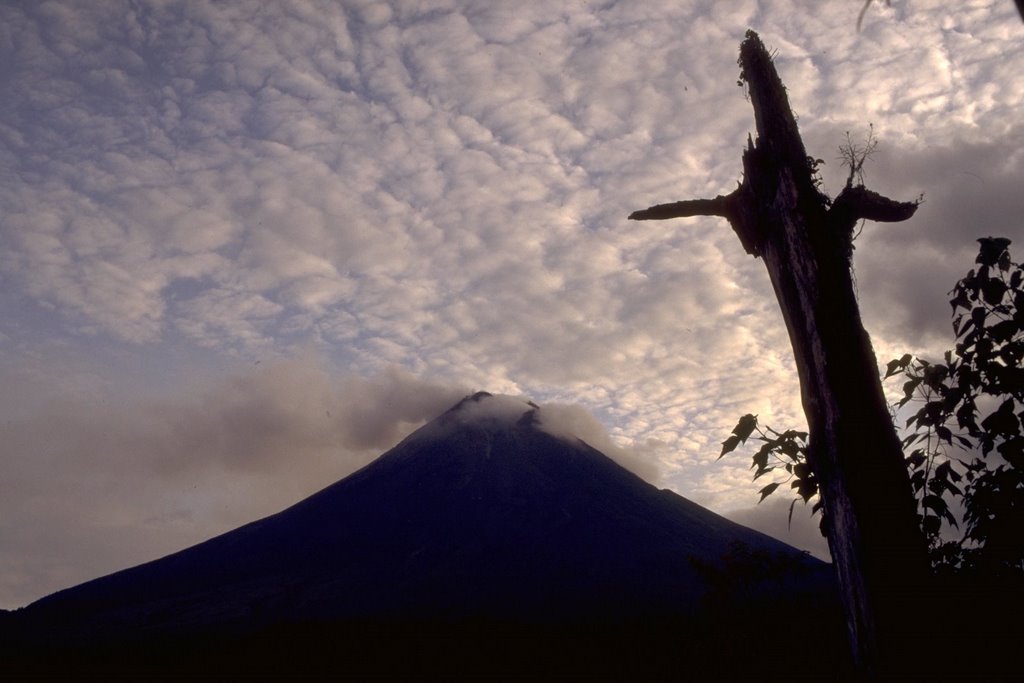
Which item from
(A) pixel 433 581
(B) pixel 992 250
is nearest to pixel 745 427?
(B) pixel 992 250

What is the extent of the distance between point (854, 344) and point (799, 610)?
9.87 ft

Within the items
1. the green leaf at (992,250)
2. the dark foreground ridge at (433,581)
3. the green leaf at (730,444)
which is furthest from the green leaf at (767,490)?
the dark foreground ridge at (433,581)

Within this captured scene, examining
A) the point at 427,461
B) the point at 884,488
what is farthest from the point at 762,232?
the point at 427,461

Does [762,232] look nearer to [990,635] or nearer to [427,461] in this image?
[990,635]

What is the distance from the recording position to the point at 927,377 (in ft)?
13.6

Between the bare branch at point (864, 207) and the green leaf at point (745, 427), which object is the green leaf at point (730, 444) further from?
the bare branch at point (864, 207)

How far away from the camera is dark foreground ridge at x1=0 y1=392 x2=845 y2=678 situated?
261ft

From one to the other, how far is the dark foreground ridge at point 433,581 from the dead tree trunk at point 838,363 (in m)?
50.4

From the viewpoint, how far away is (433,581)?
110250 millimetres

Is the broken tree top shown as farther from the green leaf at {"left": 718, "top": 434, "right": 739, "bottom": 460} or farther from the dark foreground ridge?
the dark foreground ridge

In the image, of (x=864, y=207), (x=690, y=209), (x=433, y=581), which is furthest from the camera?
(x=433, y=581)

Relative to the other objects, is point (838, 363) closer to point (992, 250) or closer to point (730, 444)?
point (730, 444)

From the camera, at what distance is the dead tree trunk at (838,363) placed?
269 centimetres

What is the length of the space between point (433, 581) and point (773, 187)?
4506 inches
